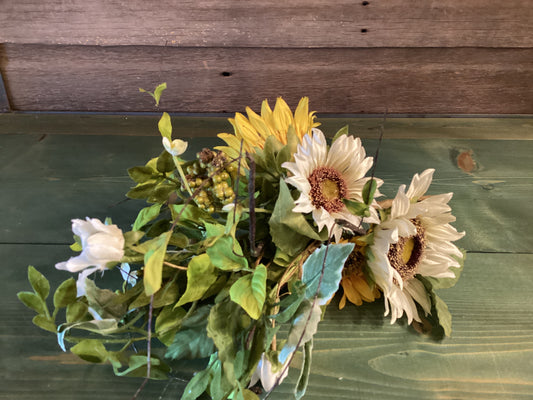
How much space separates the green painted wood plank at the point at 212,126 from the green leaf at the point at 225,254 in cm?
57

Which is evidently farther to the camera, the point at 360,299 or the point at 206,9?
the point at 206,9

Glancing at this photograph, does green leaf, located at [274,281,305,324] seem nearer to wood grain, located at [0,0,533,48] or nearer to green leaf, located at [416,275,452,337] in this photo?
green leaf, located at [416,275,452,337]

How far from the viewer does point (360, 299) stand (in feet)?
1.61

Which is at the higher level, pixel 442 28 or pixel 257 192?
pixel 442 28

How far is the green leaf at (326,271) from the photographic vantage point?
12.0 inches

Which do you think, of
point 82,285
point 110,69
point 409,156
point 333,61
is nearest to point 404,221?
point 82,285

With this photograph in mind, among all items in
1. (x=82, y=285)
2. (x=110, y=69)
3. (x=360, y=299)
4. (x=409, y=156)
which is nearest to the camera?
(x=82, y=285)

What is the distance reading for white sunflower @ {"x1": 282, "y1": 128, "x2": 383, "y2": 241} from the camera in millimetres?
369

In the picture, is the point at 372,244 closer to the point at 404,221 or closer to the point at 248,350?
the point at 404,221

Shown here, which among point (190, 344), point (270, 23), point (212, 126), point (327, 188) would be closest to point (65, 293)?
point (190, 344)

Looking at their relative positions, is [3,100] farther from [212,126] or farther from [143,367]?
[143,367]

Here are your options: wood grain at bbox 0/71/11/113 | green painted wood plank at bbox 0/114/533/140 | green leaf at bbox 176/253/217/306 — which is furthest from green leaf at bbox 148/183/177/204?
wood grain at bbox 0/71/11/113

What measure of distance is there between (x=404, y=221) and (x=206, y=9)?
0.69 meters

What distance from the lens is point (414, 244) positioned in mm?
441
